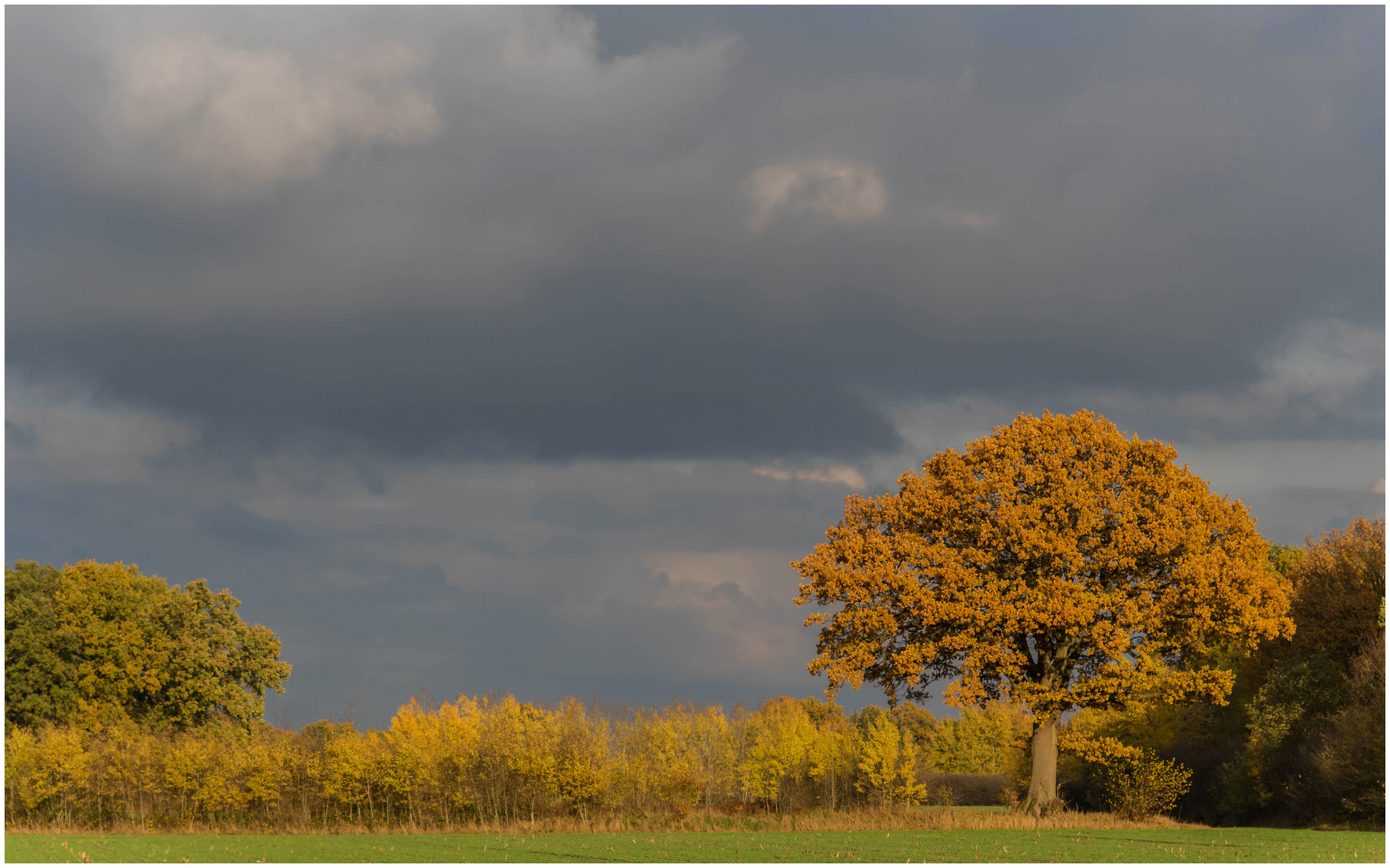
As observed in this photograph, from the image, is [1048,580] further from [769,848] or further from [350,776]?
[350,776]

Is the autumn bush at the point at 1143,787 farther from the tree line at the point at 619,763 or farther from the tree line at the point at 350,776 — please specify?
the tree line at the point at 350,776

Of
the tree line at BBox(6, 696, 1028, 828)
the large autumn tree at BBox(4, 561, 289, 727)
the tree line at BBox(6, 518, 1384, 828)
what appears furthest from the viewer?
the large autumn tree at BBox(4, 561, 289, 727)

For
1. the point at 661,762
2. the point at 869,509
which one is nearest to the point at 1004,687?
the point at 869,509

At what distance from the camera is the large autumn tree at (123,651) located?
51.2 meters

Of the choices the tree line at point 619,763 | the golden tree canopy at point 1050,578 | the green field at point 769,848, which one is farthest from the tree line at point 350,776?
the golden tree canopy at point 1050,578

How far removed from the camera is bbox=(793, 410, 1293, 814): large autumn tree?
33344mm

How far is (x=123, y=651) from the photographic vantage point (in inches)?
2088

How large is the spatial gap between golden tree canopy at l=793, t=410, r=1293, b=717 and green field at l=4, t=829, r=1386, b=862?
529 centimetres

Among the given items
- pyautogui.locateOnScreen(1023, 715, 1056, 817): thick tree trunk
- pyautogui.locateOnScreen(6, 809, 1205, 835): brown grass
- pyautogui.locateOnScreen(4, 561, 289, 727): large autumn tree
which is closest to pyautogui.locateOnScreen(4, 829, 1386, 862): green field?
pyautogui.locateOnScreen(6, 809, 1205, 835): brown grass

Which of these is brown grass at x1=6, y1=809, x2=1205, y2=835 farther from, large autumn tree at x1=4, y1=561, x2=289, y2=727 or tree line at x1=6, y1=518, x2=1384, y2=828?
large autumn tree at x1=4, y1=561, x2=289, y2=727

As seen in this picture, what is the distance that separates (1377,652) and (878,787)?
22.2 meters

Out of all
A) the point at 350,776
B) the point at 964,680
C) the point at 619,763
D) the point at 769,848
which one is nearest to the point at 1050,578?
the point at 964,680

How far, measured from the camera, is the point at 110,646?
5325 cm

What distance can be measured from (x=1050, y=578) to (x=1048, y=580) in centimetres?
32
